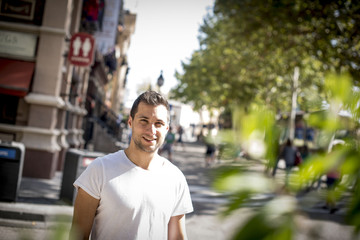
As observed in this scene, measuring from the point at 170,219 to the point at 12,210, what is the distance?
497 cm

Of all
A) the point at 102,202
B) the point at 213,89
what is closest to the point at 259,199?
the point at 102,202

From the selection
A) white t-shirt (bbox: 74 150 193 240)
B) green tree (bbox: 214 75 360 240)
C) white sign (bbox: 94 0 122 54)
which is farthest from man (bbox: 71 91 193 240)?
white sign (bbox: 94 0 122 54)

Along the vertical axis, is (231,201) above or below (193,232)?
above

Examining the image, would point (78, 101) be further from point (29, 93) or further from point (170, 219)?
point (170, 219)

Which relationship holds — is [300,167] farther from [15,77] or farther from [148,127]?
[15,77]

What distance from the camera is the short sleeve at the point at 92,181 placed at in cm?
210

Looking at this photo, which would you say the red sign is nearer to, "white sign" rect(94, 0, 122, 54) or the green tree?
"white sign" rect(94, 0, 122, 54)

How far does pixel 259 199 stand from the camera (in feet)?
1.61

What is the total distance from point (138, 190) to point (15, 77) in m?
8.92

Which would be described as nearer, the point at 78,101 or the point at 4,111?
the point at 4,111

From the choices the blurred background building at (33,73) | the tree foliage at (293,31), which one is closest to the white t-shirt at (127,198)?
the tree foliage at (293,31)

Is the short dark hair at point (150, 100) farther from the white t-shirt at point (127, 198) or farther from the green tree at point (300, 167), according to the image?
the green tree at point (300, 167)

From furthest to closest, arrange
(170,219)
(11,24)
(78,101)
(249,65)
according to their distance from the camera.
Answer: (249,65), (78,101), (11,24), (170,219)

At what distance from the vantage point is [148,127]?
223 centimetres
